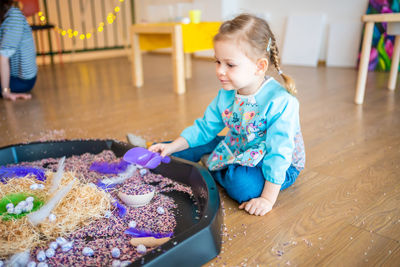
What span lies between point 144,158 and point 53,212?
33 centimetres

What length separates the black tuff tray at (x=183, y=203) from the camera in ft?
2.19

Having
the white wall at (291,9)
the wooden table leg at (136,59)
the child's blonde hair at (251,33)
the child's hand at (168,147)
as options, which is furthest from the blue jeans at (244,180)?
the white wall at (291,9)

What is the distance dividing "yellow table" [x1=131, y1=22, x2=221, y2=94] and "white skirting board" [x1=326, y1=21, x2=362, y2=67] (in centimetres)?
127

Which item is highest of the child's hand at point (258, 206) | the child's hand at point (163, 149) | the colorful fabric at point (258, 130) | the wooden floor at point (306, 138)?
the colorful fabric at point (258, 130)

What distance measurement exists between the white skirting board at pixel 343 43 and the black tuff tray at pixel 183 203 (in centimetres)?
260

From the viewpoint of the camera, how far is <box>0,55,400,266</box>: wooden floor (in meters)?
0.78

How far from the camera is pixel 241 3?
389 centimetres

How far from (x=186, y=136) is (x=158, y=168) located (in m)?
0.13

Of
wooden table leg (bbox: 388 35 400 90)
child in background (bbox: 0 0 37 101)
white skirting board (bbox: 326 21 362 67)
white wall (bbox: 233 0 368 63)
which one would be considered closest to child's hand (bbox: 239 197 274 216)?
wooden table leg (bbox: 388 35 400 90)

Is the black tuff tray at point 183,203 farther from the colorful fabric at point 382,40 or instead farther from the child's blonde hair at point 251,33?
the colorful fabric at point 382,40

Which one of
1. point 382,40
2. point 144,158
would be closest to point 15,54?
point 144,158

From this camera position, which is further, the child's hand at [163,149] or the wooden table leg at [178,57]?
the wooden table leg at [178,57]

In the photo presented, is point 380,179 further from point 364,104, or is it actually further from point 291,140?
point 364,104

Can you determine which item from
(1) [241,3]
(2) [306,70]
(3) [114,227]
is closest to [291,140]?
(3) [114,227]
